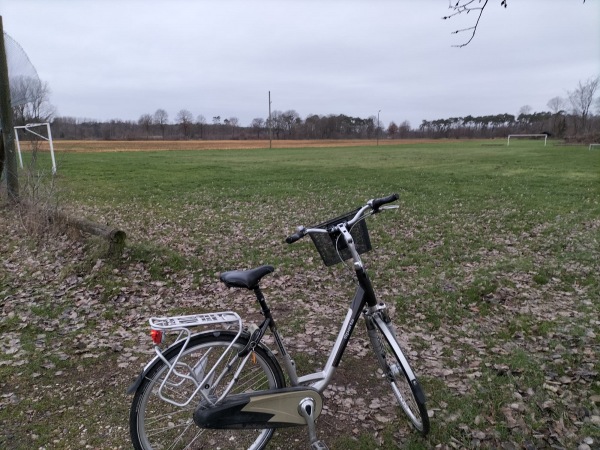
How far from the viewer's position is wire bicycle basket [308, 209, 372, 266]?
293 centimetres


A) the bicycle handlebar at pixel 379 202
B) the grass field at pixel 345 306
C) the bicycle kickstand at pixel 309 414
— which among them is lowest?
the grass field at pixel 345 306

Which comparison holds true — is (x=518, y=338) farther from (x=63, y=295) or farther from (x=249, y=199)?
(x=249, y=199)

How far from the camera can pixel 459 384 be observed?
12.5ft

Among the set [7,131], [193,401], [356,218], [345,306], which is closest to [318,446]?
[193,401]

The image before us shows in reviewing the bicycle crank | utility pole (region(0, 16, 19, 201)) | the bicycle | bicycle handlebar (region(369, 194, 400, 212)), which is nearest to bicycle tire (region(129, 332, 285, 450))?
the bicycle

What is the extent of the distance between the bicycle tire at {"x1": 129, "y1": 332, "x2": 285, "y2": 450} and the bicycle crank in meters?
0.12

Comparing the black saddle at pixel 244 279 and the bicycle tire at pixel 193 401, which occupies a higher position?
the black saddle at pixel 244 279

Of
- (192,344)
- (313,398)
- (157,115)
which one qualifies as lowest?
(313,398)

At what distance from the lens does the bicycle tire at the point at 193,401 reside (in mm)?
2611

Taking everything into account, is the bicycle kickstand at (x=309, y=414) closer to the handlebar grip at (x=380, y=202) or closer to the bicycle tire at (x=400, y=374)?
the bicycle tire at (x=400, y=374)

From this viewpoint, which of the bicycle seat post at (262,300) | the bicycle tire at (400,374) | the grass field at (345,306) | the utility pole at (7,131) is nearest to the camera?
the bicycle seat post at (262,300)

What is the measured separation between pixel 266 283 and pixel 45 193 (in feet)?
17.7

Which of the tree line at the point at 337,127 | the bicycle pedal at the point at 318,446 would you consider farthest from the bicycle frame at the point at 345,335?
the tree line at the point at 337,127

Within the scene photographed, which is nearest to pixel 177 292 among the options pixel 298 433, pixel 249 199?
pixel 298 433
